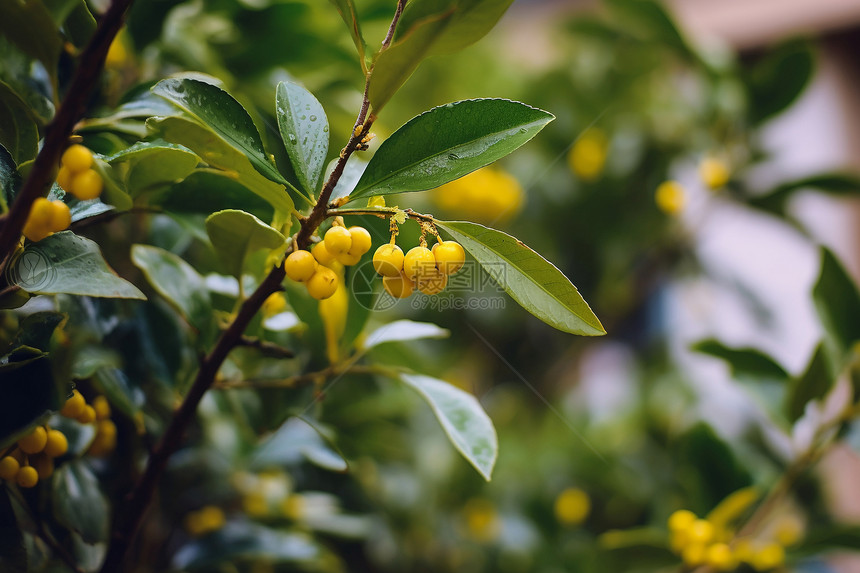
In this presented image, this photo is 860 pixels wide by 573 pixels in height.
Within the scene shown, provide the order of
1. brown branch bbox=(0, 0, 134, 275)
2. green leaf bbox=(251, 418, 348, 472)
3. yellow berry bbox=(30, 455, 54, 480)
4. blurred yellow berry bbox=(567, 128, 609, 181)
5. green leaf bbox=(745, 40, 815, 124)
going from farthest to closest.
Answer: blurred yellow berry bbox=(567, 128, 609, 181) < green leaf bbox=(745, 40, 815, 124) < green leaf bbox=(251, 418, 348, 472) < yellow berry bbox=(30, 455, 54, 480) < brown branch bbox=(0, 0, 134, 275)

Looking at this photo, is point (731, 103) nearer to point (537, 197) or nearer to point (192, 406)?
point (537, 197)

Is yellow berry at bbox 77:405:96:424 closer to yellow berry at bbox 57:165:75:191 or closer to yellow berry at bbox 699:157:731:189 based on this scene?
yellow berry at bbox 57:165:75:191

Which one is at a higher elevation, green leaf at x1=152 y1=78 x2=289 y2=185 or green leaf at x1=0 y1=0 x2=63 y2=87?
green leaf at x1=0 y1=0 x2=63 y2=87

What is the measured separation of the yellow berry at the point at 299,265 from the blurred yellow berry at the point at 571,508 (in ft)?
2.61

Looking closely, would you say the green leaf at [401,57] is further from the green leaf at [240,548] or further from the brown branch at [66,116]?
the green leaf at [240,548]

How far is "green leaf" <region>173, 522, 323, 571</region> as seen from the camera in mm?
568

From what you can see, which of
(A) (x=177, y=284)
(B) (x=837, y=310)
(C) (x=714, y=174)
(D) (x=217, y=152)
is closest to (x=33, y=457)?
(A) (x=177, y=284)

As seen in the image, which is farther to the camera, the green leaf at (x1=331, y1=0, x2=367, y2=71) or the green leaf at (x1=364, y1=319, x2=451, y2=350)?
the green leaf at (x1=364, y1=319, x2=451, y2=350)

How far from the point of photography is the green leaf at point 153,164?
344 mm

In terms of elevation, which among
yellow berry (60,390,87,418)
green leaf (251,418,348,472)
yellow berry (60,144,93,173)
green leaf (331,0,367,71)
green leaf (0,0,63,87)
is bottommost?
green leaf (251,418,348,472)

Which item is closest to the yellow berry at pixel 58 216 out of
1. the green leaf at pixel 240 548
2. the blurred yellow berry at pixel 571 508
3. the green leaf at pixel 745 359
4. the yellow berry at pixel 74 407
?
the yellow berry at pixel 74 407

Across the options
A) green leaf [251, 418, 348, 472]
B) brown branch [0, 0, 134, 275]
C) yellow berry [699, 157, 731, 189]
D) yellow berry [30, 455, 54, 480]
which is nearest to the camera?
brown branch [0, 0, 134, 275]

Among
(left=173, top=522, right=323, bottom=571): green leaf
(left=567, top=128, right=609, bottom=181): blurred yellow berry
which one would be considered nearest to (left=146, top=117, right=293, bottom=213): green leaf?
(left=173, top=522, right=323, bottom=571): green leaf

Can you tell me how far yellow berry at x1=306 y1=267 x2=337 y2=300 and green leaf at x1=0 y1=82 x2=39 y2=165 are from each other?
8.2 inches
